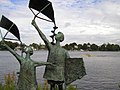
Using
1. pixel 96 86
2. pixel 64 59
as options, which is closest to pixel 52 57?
pixel 64 59

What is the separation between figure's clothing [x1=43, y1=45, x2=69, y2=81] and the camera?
21.7ft

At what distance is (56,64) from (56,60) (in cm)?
10

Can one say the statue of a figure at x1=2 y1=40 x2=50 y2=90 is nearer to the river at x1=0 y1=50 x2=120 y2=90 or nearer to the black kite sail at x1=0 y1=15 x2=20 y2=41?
the black kite sail at x1=0 y1=15 x2=20 y2=41

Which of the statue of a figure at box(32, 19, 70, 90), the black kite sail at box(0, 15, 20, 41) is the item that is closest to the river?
the statue of a figure at box(32, 19, 70, 90)

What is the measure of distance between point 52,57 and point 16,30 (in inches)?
41.0

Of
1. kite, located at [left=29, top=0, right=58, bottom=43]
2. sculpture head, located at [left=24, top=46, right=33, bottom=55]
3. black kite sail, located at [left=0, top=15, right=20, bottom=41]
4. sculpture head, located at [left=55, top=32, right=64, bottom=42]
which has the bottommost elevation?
sculpture head, located at [left=24, top=46, right=33, bottom=55]

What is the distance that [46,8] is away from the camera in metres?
6.54

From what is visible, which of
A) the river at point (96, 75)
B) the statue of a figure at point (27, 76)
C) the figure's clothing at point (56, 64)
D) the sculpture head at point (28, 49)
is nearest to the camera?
the statue of a figure at point (27, 76)

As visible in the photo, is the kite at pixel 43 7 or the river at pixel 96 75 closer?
the kite at pixel 43 7

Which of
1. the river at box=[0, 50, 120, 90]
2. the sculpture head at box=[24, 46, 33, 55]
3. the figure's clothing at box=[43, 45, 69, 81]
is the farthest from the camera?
the river at box=[0, 50, 120, 90]

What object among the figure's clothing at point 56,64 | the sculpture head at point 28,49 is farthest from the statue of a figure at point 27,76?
the figure's clothing at point 56,64

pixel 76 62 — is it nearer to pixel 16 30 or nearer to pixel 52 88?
pixel 52 88

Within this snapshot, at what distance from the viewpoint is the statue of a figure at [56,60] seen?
21.7 feet

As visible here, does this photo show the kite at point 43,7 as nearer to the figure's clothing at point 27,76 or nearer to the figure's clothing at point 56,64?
the figure's clothing at point 56,64
